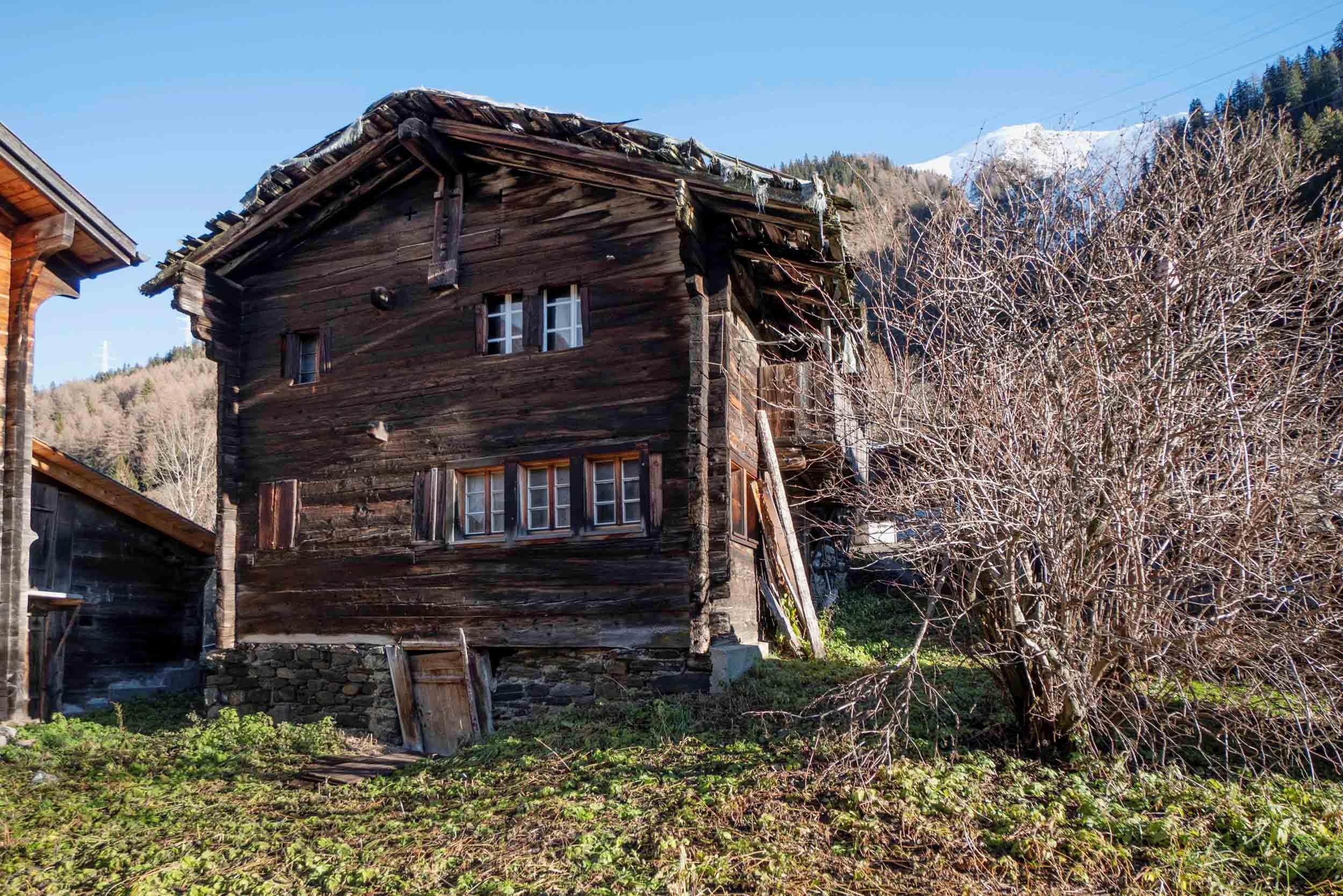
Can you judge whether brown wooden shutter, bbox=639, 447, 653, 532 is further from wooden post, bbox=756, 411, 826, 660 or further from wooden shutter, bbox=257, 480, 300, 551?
wooden shutter, bbox=257, 480, 300, 551

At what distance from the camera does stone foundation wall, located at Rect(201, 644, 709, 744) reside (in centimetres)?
1112

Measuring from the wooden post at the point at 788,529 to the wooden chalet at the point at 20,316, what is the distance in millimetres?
9408

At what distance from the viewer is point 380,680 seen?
12.6m

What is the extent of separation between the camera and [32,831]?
813 centimetres

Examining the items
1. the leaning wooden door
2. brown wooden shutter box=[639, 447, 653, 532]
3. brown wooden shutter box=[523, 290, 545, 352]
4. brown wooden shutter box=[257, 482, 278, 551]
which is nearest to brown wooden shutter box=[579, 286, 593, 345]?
brown wooden shutter box=[523, 290, 545, 352]

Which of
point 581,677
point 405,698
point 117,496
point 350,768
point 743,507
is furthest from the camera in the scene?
point 117,496

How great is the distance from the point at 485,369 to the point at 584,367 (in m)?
1.48

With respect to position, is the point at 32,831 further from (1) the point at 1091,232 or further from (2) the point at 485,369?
(1) the point at 1091,232

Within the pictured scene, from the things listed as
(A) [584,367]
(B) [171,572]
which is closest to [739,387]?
(A) [584,367]

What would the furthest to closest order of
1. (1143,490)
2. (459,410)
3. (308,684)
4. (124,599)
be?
(124,599) → (308,684) → (459,410) → (1143,490)

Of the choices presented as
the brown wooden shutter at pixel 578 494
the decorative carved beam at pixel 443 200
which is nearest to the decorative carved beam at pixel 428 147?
the decorative carved beam at pixel 443 200

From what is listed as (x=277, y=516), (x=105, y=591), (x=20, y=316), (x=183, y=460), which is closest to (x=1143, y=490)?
(x=277, y=516)

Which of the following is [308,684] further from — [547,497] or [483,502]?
[547,497]

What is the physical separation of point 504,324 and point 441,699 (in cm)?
512
